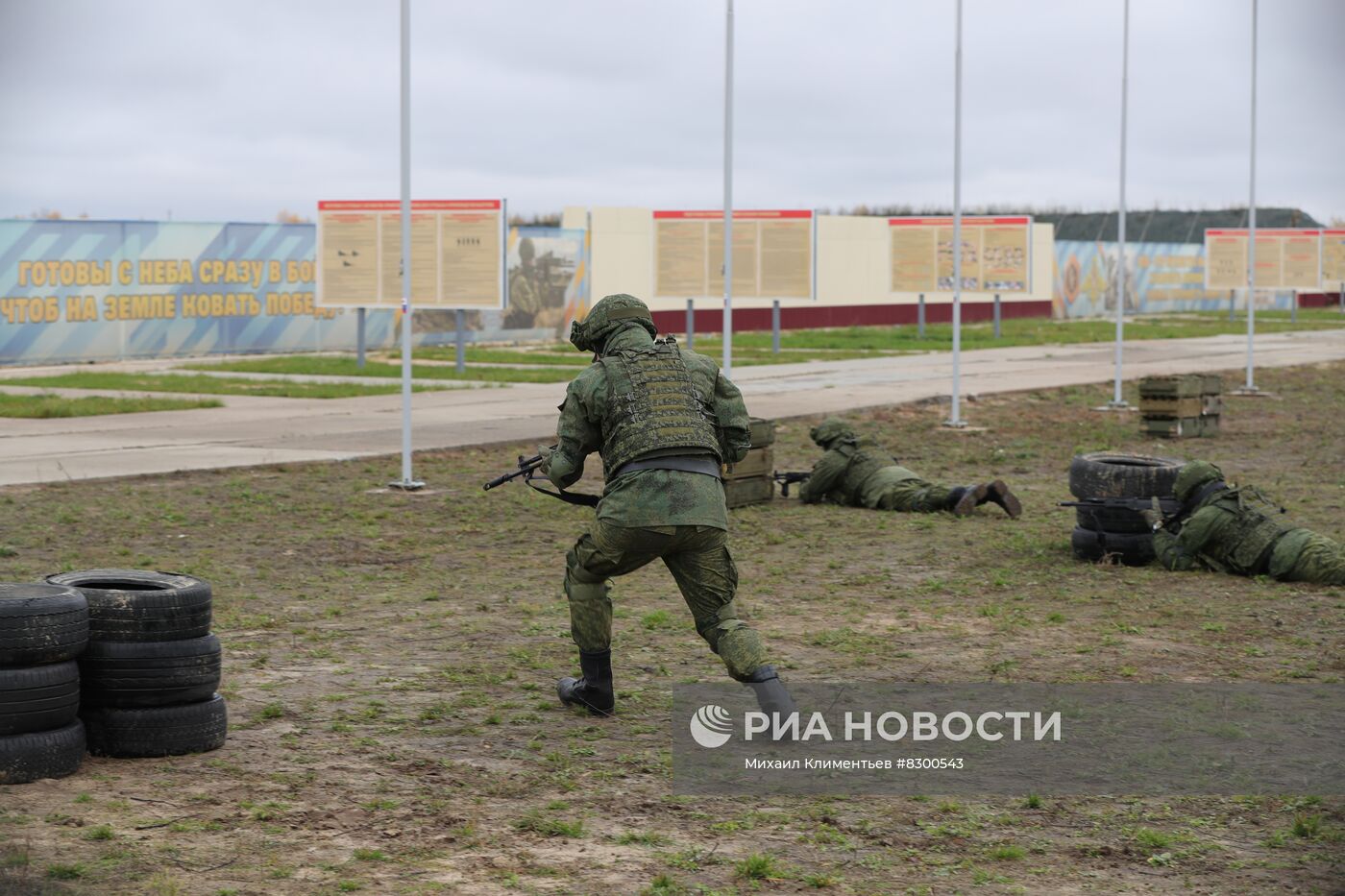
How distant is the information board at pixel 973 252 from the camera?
39.1 metres

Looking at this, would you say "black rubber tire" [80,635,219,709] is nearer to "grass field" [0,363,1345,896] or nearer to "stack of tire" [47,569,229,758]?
"stack of tire" [47,569,229,758]

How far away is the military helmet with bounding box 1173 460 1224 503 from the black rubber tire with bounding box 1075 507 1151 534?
483 millimetres

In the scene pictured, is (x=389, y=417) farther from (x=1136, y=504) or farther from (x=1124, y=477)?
(x=1136, y=504)

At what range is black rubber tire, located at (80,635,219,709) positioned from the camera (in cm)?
665

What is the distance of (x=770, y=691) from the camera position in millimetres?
7043

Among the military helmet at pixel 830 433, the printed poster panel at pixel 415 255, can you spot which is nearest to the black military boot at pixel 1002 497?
the military helmet at pixel 830 433

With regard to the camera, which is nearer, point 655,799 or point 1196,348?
point 655,799

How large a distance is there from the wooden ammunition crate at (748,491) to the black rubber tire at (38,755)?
27.8 feet

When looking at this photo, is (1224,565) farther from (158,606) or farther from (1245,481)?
(158,606)

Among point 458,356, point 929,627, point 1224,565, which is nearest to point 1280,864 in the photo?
point 929,627

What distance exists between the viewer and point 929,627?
9.68 metres

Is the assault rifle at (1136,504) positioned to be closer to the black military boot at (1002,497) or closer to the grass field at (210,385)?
the black military boot at (1002,497)

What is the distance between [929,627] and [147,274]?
26.7 metres

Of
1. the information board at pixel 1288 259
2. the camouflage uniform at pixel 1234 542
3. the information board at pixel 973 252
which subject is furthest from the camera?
the information board at pixel 1288 259
